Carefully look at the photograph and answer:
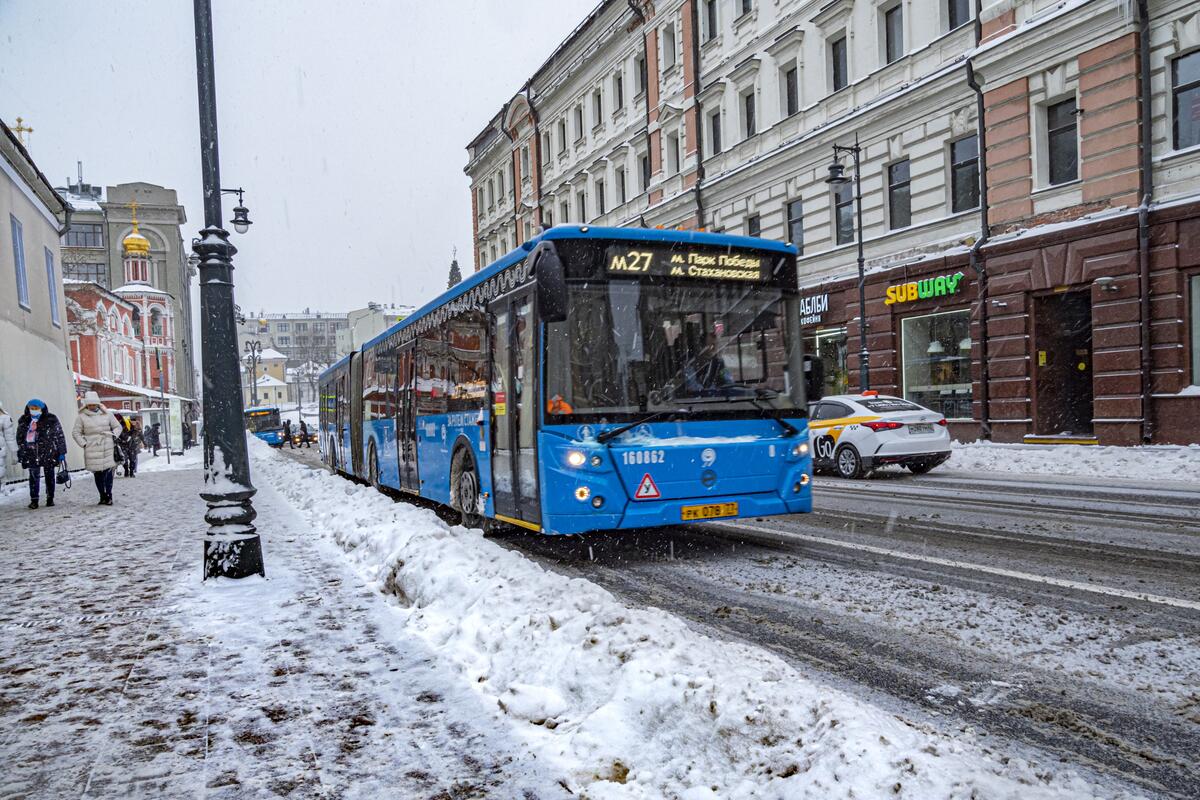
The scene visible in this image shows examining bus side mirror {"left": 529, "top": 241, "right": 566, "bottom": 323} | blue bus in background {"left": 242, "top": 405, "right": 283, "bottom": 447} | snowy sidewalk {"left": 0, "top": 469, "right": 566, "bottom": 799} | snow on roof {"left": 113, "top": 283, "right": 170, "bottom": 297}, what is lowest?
blue bus in background {"left": 242, "top": 405, "right": 283, "bottom": 447}

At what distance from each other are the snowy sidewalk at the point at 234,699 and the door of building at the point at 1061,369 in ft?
55.8

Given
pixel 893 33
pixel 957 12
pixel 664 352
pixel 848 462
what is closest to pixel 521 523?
pixel 664 352

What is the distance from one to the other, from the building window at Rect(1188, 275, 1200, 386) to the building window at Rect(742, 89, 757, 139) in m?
14.6

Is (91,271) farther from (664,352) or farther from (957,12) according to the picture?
(664,352)

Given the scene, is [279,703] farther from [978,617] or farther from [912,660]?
[978,617]

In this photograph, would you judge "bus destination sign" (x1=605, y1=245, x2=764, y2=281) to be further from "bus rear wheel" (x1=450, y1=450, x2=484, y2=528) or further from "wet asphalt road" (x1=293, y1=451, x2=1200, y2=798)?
"bus rear wheel" (x1=450, y1=450, x2=484, y2=528)

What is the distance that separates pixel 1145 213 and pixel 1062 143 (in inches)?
113

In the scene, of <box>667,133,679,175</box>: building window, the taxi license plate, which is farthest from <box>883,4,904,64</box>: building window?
the taxi license plate

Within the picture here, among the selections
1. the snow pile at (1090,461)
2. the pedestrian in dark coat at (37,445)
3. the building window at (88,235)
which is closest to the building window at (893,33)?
the snow pile at (1090,461)

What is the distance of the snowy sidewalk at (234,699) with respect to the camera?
123 inches

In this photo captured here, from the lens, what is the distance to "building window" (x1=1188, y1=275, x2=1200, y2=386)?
16.0m

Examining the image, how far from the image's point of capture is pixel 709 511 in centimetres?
715

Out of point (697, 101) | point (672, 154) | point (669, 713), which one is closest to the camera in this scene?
point (669, 713)

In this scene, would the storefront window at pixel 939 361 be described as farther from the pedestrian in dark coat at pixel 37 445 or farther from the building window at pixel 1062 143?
the pedestrian in dark coat at pixel 37 445
